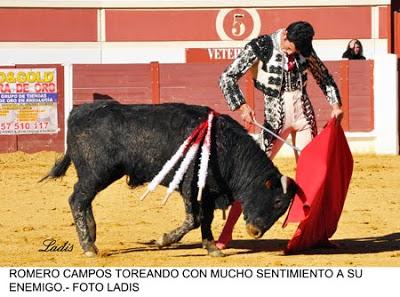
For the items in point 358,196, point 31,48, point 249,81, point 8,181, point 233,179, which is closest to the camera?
point 233,179

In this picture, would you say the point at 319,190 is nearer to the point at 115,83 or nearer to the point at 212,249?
the point at 212,249

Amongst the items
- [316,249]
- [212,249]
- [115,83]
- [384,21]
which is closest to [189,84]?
[115,83]

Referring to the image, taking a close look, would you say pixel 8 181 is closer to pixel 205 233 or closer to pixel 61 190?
pixel 61 190

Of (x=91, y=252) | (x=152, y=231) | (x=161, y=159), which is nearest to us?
(x=91, y=252)

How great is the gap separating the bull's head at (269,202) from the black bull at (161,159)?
0.02 metres

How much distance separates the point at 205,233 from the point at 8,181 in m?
4.51

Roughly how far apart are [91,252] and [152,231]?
3.79ft

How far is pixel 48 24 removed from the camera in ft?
68.1

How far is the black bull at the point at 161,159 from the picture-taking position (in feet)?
21.8

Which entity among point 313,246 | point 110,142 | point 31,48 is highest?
point 31,48

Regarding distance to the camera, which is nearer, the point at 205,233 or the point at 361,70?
the point at 205,233

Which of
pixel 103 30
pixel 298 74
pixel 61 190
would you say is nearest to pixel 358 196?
pixel 61 190

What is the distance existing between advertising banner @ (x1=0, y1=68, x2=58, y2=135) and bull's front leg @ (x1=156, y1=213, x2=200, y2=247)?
717 cm

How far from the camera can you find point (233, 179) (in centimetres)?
667
